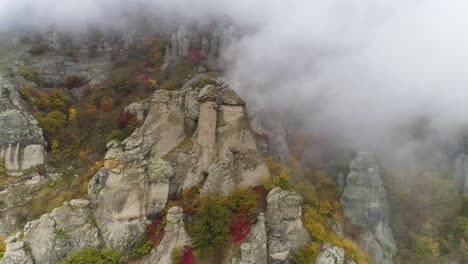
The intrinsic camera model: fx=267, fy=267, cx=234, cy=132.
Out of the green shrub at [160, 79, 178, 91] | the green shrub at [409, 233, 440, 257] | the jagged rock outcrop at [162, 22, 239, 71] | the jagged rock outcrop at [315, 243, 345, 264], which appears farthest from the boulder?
the green shrub at [409, 233, 440, 257]

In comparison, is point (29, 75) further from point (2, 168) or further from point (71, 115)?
point (2, 168)

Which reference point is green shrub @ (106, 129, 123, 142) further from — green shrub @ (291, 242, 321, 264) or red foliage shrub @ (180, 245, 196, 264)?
green shrub @ (291, 242, 321, 264)

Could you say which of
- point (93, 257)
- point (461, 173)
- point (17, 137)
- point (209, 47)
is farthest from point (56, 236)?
point (461, 173)

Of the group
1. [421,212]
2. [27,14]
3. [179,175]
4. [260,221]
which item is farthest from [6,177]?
[421,212]

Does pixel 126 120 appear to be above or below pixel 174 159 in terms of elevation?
above

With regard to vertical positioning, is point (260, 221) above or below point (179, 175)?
below

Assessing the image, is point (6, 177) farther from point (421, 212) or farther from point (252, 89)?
point (421, 212)

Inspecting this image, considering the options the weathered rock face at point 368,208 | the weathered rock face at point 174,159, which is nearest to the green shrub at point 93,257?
the weathered rock face at point 174,159

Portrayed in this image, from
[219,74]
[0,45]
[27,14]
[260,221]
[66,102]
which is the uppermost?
[27,14]
